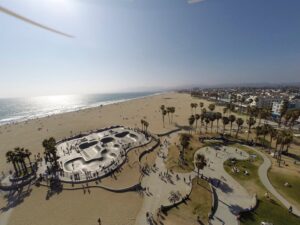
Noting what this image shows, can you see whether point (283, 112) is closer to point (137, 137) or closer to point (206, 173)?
point (206, 173)

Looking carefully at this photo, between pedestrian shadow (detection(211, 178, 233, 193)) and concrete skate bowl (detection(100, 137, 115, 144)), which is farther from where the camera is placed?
concrete skate bowl (detection(100, 137, 115, 144))

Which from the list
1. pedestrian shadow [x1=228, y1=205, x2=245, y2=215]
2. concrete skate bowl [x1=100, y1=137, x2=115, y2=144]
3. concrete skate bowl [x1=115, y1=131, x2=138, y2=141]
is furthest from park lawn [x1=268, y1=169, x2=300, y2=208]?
concrete skate bowl [x1=100, y1=137, x2=115, y2=144]

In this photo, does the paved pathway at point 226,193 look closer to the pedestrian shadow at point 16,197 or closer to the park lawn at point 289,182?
the park lawn at point 289,182

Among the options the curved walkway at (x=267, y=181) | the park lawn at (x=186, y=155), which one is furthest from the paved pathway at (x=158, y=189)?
the curved walkway at (x=267, y=181)

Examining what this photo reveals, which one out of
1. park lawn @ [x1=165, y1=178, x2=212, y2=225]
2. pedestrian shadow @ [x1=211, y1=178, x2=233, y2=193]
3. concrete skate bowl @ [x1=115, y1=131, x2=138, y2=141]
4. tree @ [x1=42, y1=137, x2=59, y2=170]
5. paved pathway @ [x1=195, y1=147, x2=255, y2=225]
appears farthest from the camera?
concrete skate bowl @ [x1=115, y1=131, x2=138, y2=141]

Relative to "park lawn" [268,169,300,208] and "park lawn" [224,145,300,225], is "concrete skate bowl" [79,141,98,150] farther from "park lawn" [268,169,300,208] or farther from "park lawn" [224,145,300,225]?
"park lawn" [268,169,300,208]
